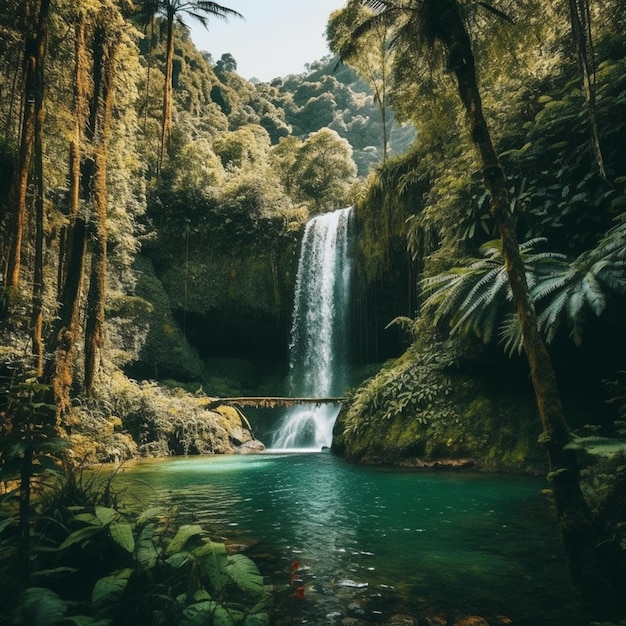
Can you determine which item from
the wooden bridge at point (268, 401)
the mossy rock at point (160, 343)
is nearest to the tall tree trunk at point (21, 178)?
the wooden bridge at point (268, 401)

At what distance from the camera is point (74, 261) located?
31.7ft

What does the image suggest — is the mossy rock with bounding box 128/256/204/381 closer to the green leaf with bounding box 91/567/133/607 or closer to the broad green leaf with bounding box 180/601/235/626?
the green leaf with bounding box 91/567/133/607

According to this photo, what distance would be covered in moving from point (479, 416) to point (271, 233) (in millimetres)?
15199

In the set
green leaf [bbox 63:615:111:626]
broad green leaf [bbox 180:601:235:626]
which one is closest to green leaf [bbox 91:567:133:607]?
green leaf [bbox 63:615:111:626]

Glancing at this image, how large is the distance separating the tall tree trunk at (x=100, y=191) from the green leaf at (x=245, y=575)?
9587 mm

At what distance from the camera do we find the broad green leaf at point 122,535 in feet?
7.53

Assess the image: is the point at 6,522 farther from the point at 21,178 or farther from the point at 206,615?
the point at 21,178

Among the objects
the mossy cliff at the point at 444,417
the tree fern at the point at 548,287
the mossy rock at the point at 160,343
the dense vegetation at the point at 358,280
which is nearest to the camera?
the dense vegetation at the point at 358,280

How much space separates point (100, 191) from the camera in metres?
10.7

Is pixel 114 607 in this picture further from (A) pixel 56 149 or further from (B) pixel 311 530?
(A) pixel 56 149

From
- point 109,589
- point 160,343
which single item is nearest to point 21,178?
point 109,589

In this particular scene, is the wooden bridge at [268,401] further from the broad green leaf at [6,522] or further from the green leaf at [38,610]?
the green leaf at [38,610]

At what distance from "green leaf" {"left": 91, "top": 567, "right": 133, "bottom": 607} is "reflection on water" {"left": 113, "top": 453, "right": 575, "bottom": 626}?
1.21 meters

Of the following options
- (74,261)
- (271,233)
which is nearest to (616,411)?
(74,261)
